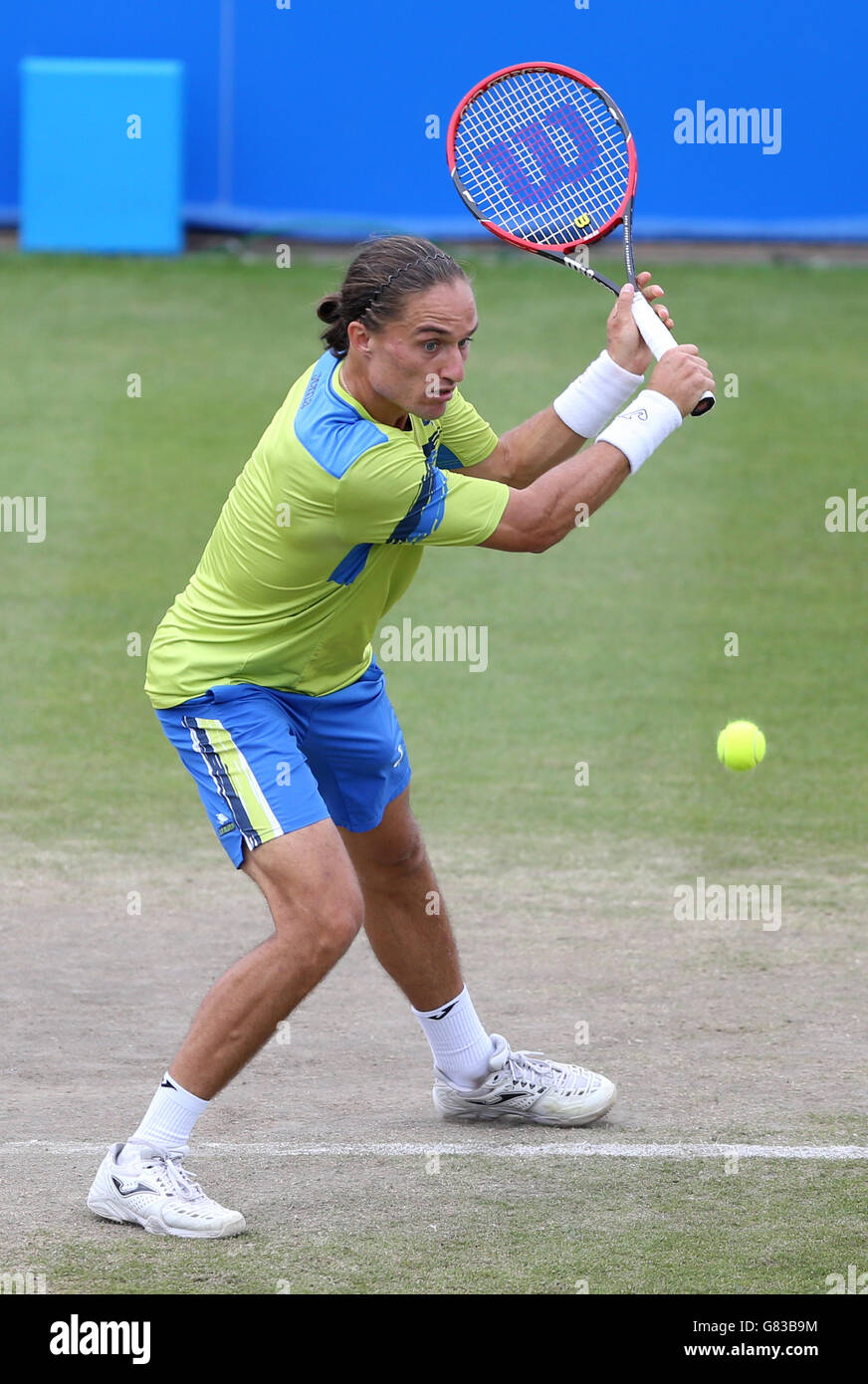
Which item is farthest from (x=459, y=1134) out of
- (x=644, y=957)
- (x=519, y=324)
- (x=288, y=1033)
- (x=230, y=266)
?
(x=230, y=266)

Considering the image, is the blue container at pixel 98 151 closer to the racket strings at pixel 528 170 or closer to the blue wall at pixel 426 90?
the blue wall at pixel 426 90

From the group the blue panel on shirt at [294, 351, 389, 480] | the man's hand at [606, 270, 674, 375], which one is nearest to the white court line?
the blue panel on shirt at [294, 351, 389, 480]

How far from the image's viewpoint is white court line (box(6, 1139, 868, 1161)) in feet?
16.8

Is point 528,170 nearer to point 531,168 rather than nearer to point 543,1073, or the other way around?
point 531,168

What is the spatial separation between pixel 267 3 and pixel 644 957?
40.0 ft

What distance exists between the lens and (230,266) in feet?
55.3

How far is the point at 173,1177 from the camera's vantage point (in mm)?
4742

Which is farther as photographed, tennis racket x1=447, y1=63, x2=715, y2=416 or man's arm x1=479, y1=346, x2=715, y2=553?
tennis racket x1=447, y1=63, x2=715, y2=416

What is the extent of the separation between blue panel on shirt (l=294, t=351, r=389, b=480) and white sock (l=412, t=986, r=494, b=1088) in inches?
64.2

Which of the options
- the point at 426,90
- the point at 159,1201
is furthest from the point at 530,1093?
the point at 426,90

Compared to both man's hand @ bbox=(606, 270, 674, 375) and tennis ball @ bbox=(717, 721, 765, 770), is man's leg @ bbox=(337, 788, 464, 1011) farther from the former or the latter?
tennis ball @ bbox=(717, 721, 765, 770)

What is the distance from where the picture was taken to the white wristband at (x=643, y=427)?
4.86 m

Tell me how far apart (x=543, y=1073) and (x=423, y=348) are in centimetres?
203

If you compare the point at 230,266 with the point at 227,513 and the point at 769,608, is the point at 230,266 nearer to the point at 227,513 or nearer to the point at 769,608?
the point at 769,608
